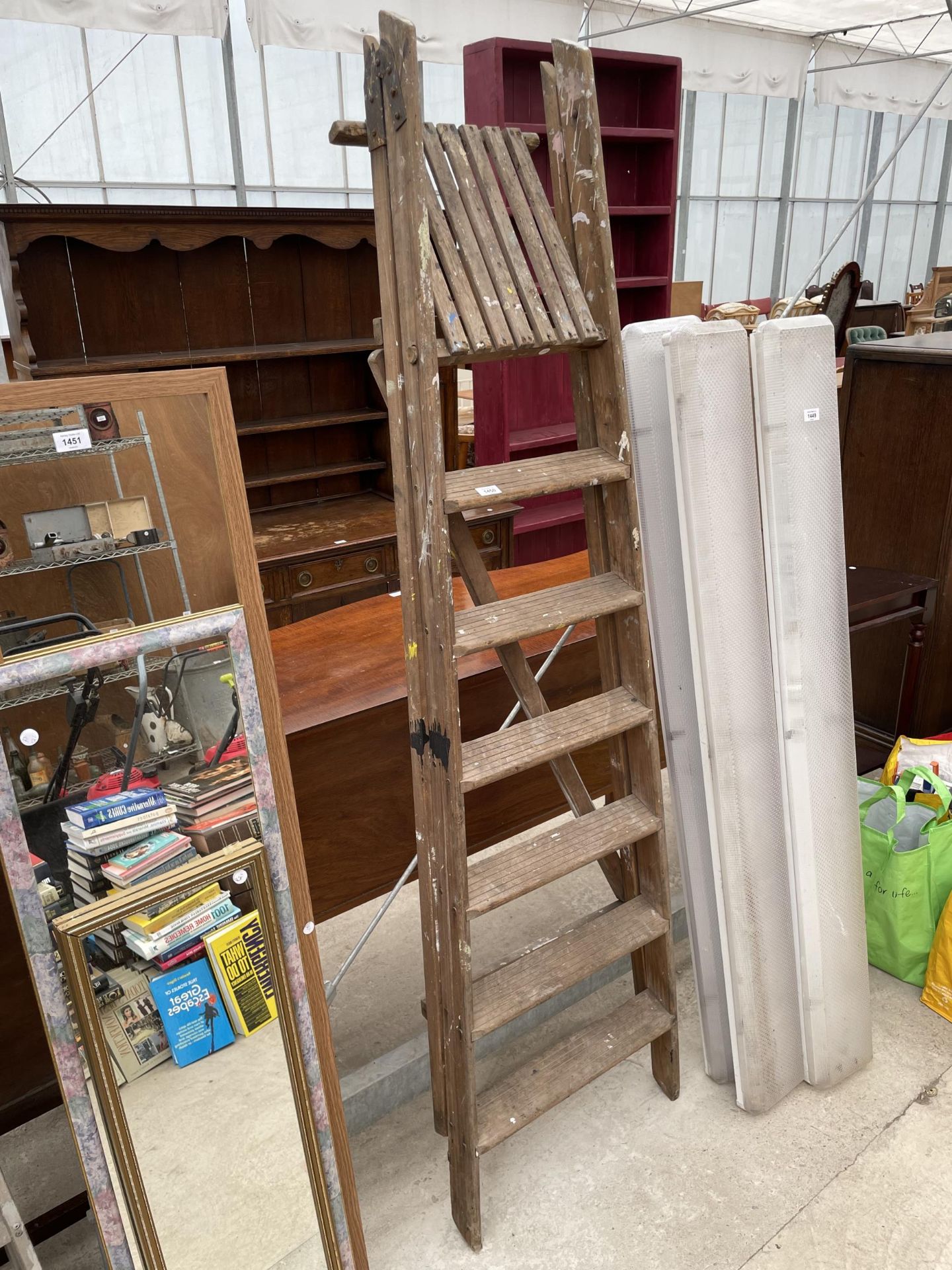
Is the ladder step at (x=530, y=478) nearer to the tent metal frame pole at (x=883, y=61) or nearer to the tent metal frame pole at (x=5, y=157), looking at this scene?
the tent metal frame pole at (x=5, y=157)

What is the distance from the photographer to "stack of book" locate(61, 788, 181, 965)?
4.16 feet

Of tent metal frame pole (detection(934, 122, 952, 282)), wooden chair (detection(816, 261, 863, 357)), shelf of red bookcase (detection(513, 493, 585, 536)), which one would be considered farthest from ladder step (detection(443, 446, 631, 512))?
tent metal frame pole (detection(934, 122, 952, 282))

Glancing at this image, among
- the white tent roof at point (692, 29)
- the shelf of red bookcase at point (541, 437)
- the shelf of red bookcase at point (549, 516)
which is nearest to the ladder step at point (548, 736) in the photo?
the shelf of red bookcase at point (541, 437)

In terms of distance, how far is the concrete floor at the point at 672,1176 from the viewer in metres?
1.72

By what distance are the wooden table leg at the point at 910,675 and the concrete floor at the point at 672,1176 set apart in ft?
3.28

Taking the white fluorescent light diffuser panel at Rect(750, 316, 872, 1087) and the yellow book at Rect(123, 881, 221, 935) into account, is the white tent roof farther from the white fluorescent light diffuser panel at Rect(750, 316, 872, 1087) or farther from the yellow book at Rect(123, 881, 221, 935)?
the yellow book at Rect(123, 881, 221, 935)

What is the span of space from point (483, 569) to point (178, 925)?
852mm

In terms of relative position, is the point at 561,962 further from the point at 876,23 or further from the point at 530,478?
the point at 876,23

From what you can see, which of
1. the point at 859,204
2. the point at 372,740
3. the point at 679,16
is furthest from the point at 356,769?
the point at 679,16

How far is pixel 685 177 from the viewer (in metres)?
13.0

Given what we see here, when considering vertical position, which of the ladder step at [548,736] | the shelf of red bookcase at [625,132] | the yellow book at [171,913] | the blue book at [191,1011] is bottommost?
the blue book at [191,1011]

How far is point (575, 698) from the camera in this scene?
96.1 inches

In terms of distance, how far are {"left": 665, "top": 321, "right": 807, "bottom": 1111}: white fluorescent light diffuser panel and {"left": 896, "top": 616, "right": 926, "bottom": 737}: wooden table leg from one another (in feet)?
3.28

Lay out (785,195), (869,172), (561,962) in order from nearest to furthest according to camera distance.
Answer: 1. (561,962)
2. (785,195)
3. (869,172)
